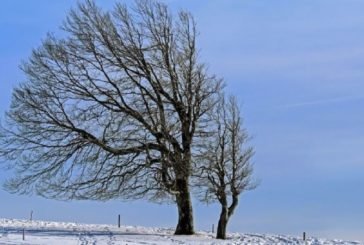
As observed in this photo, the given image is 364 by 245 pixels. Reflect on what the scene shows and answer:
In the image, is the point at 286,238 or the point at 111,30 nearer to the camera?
the point at 286,238

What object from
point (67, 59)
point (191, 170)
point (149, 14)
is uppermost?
point (149, 14)

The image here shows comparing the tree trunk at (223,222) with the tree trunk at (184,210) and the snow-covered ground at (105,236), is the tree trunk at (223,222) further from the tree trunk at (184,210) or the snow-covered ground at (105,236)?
the tree trunk at (184,210)

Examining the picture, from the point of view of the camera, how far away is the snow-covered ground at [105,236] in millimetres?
27452

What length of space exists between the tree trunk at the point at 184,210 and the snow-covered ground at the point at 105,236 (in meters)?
0.50

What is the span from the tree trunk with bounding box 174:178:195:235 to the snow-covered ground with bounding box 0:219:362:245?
0.50 m

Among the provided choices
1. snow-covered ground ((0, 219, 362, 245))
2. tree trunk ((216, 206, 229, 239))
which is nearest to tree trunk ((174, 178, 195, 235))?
snow-covered ground ((0, 219, 362, 245))

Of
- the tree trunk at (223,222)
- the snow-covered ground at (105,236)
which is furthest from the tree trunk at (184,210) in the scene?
the tree trunk at (223,222)

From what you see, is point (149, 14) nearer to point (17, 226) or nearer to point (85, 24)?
point (85, 24)

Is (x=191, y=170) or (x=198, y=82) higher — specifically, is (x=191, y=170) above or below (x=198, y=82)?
below

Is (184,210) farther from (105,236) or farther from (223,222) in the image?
(105,236)

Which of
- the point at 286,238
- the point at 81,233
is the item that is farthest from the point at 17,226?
the point at 286,238

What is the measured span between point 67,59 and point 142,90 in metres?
3.55

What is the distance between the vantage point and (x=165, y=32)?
3428 centimetres

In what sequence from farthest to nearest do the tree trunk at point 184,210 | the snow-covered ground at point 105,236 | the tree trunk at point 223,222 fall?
1. the tree trunk at point 184,210
2. the tree trunk at point 223,222
3. the snow-covered ground at point 105,236
